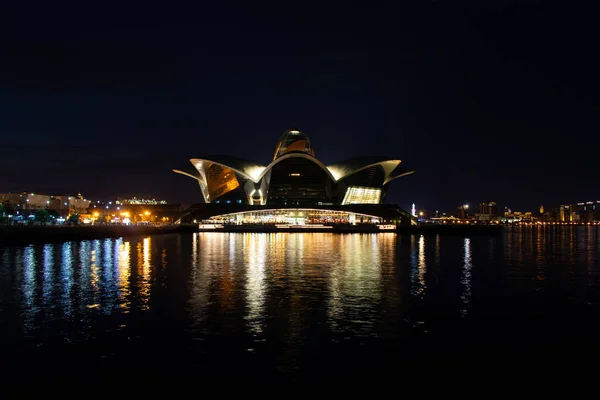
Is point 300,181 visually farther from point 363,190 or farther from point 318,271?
point 318,271

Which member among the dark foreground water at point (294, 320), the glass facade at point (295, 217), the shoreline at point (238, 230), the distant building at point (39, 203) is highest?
the distant building at point (39, 203)

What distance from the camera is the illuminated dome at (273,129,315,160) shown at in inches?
4328

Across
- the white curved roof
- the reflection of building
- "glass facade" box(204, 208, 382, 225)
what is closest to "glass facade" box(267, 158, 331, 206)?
the reflection of building

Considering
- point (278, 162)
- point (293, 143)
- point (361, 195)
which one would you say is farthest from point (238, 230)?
point (361, 195)

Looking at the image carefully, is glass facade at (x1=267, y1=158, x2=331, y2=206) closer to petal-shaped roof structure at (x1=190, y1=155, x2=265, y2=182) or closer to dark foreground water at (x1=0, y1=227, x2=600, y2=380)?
petal-shaped roof structure at (x1=190, y1=155, x2=265, y2=182)

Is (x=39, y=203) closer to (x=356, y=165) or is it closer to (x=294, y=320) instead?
(x=356, y=165)

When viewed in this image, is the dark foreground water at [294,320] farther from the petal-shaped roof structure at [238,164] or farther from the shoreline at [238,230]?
the petal-shaped roof structure at [238,164]

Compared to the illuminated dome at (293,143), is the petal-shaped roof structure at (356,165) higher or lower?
lower

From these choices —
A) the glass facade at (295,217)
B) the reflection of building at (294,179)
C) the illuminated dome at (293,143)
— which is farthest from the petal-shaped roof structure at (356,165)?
the glass facade at (295,217)

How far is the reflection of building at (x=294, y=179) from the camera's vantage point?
102 meters

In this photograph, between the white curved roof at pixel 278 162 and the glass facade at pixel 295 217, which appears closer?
the glass facade at pixel 295 217

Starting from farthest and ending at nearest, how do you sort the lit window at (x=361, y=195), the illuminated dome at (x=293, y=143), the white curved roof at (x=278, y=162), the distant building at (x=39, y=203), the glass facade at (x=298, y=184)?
the distant building at (x=39, y=203)
the illuminated dome at (x=293, y=143)
the lit window at (x=361, y=195)
the white curved roof at (x=278, y=162)
the glass facade at (x=298, y=184)

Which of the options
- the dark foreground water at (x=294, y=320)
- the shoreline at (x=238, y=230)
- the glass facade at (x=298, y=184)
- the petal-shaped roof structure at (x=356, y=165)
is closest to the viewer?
the dark foreground water at (x=294, y=320)

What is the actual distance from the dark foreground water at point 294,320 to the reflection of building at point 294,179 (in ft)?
236
